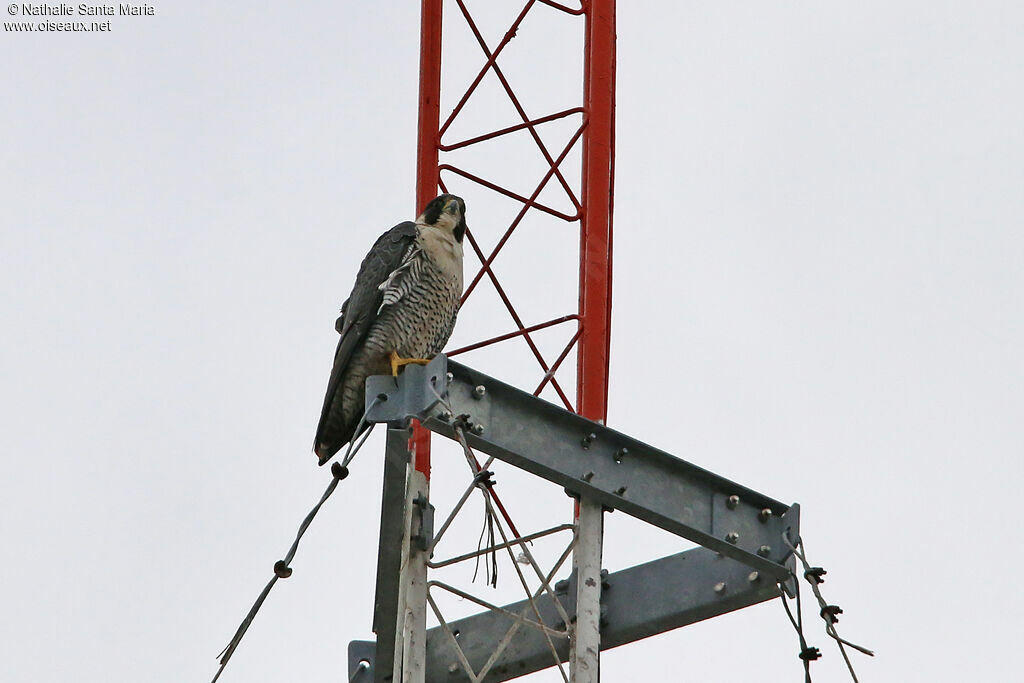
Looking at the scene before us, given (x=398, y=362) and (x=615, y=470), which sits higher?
(x=398, y=362)

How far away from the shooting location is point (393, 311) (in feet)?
27.6

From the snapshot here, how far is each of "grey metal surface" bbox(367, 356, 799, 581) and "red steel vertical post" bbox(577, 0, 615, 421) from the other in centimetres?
137

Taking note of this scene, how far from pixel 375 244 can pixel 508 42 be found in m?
1.53

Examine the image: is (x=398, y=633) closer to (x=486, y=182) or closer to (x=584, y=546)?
(x=584, y=546)

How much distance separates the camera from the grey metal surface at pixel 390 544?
678 centimetres

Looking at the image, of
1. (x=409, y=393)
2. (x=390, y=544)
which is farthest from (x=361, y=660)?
(x=409, y=393)

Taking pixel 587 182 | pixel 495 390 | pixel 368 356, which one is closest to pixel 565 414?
pixel 495 390

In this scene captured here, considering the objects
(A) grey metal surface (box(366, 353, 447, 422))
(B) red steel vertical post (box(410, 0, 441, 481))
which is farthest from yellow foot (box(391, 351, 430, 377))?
(A) grey metal surface (box(366, 353, 447, 422))

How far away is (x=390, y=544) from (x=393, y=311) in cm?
169

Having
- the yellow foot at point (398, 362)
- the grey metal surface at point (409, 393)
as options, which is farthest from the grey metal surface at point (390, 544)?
the yellow foot at point (398, 362)

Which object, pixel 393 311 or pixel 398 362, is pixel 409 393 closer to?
pixel 398 362

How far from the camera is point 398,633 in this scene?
7078 millimetres

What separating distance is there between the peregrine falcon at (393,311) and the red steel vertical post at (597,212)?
611mm

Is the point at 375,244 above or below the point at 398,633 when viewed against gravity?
above
